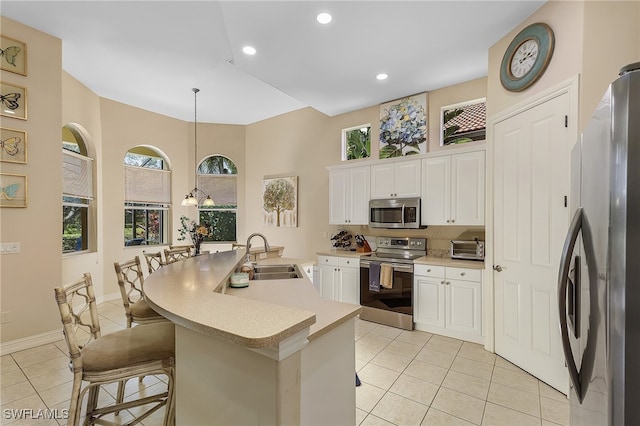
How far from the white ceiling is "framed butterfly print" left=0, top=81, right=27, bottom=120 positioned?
0.72 meters

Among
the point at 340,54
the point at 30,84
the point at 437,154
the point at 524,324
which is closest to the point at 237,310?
the point at 524,324

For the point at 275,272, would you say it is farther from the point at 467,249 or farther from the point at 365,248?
the point at 467,249

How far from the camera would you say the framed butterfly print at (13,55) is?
9.50 ft

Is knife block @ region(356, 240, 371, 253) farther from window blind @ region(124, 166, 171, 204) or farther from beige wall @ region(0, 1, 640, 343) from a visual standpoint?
window blind @ region(124, 166, 171, 204)

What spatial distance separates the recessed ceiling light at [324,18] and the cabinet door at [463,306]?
2966 mm

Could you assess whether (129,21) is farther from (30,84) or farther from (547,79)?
(547,79)

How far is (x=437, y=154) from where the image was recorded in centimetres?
360

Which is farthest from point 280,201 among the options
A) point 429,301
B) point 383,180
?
point 429,301

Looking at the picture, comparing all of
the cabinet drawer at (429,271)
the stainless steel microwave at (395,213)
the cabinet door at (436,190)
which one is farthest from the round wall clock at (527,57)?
the cabinet drawer at (429,271)

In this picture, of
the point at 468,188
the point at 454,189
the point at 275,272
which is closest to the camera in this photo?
the point at 275,272

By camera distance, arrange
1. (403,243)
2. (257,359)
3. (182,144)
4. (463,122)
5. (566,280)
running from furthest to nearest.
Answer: (182,144) → (403,243) → (463,122) → (566,280) → (257,359)

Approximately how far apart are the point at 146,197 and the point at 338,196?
3.73 metres

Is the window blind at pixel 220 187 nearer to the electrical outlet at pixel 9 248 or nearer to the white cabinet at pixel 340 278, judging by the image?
the white cabinet at pixel 340 278

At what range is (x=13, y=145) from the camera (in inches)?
116
